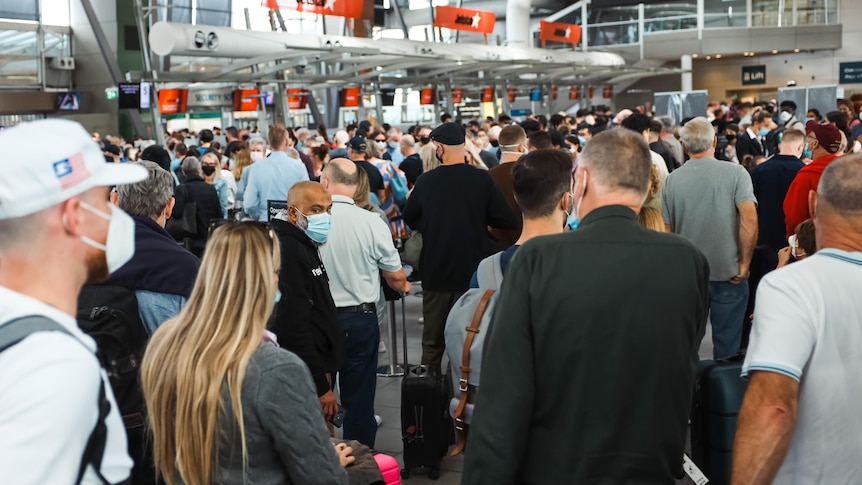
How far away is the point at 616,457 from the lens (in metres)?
2.40

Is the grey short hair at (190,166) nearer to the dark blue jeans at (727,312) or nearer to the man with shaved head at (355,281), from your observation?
the man with shaved head at (355,281)

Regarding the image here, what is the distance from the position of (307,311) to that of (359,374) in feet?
3.22

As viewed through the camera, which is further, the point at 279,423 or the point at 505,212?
the point at 505,212

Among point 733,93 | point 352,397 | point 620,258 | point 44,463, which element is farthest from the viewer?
point 733,93

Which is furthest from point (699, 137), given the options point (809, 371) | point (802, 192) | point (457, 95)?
point (457, 95)

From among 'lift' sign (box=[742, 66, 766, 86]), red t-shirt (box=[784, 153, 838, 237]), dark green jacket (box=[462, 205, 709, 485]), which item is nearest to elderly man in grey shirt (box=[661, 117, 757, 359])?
red t-shirt (box=[784, 153, 838, 237])

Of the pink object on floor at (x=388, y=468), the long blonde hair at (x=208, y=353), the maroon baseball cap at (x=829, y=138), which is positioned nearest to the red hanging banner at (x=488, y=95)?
the maroon baseball cap at (x=829, y=138)

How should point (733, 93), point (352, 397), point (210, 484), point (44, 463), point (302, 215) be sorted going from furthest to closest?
1. point (733, 93)
2. point (352, 397)
3. point (302, 215)
4. point (210, 484)
5. point (44, 463)

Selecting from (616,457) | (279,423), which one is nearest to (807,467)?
(616,457)

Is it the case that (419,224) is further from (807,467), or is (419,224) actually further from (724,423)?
(807,467)

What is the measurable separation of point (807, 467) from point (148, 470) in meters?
2.17

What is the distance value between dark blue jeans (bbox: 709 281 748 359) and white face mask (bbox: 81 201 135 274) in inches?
201

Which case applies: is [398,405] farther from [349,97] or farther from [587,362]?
[349,97]

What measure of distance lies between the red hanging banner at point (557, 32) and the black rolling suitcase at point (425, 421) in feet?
91.5
